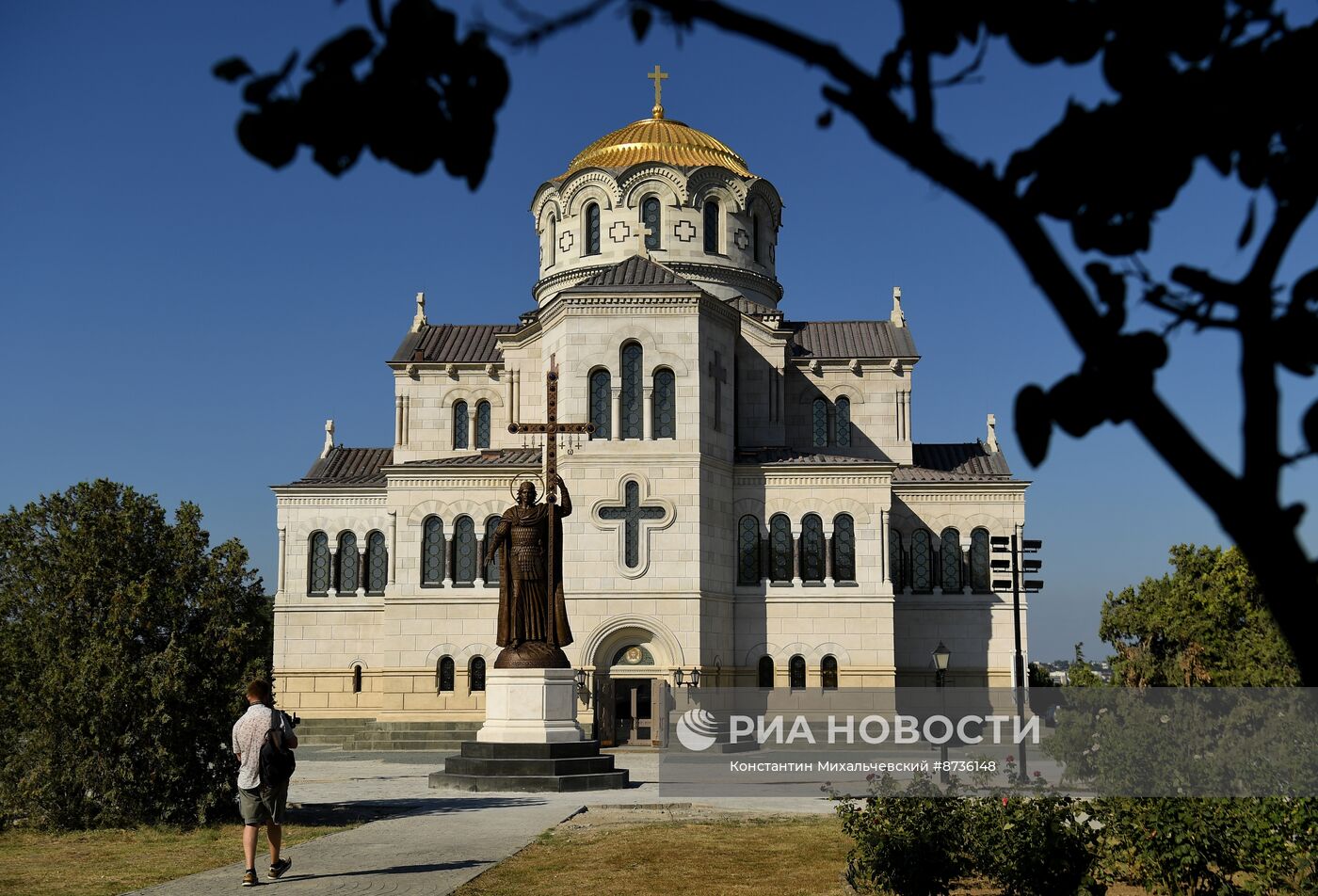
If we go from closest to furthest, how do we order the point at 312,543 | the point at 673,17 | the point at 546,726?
1. the point at 673,17
2. the point at 546,726
3. the point at 312,543

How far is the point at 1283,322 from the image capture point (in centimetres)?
322

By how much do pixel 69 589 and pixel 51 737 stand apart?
1779mm

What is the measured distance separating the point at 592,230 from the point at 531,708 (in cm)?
2406

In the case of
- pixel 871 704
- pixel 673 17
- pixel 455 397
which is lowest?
pixel 871 704

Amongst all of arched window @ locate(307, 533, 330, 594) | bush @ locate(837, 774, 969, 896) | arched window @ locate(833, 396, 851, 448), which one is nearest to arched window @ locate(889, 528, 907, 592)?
arched window @ locate(833, 396, 851, 448)

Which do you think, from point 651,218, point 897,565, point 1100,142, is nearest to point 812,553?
point 897,565

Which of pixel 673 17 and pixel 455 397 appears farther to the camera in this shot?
pixel 455 397

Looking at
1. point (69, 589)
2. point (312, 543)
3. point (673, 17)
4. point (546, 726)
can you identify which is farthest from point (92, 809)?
point (312, 543)

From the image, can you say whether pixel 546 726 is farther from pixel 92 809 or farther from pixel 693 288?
pixel 693 288

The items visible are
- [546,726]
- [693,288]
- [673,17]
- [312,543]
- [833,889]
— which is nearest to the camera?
[673,17]

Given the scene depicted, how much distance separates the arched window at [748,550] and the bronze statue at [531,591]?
15023mm

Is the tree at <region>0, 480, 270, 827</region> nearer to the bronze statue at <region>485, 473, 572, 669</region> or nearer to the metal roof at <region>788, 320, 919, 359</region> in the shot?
the bronze statue at <region>485, 473, 572, 669</region>

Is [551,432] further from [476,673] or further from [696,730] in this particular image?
[476,673]

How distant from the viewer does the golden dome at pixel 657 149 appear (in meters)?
44.3
